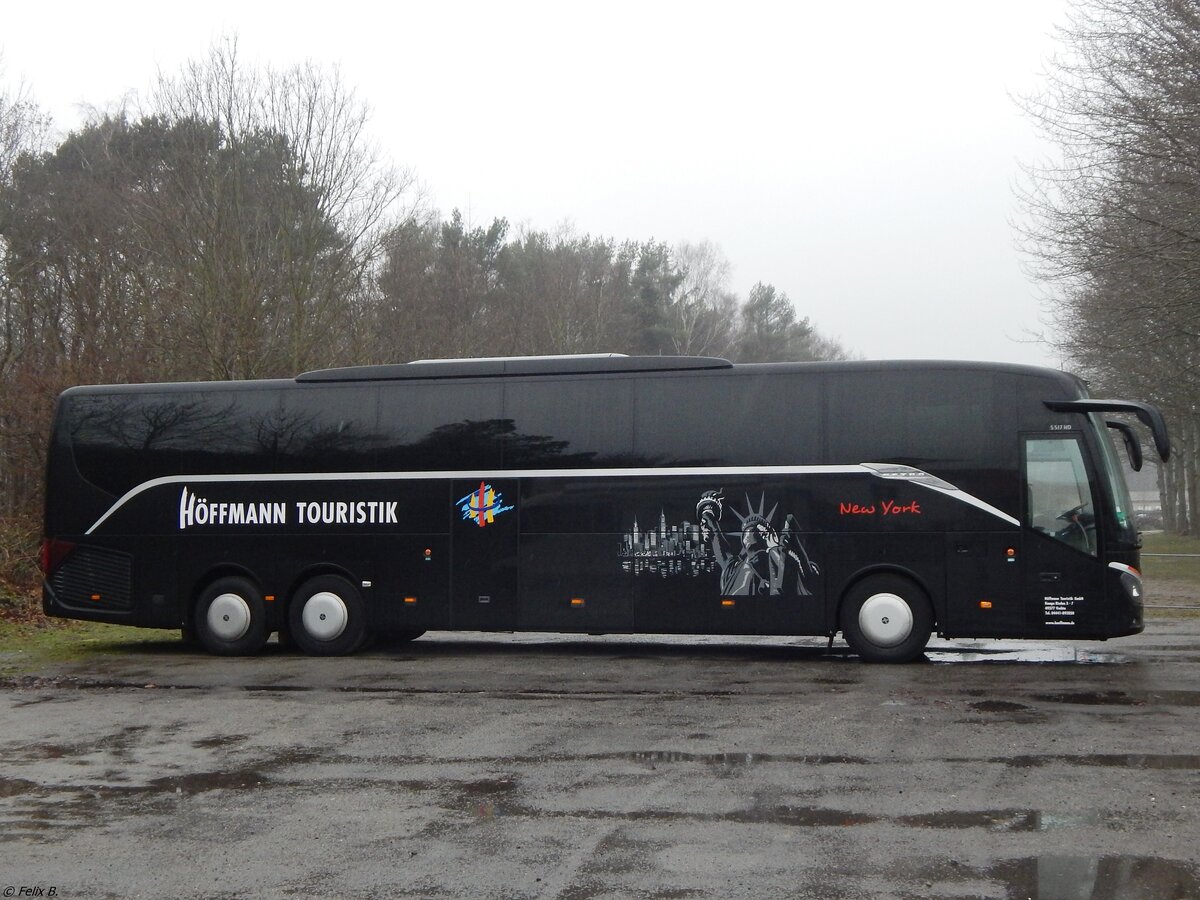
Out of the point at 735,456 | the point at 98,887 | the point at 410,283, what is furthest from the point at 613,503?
the point at 410,283

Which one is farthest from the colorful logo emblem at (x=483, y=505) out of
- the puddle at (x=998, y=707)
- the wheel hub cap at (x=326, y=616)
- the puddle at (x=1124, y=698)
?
the puddle at (x=1124, y=698)

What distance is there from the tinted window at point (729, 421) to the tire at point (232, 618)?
5290 mm

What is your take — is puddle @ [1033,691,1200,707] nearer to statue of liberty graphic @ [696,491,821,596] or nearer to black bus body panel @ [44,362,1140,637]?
black bus body panel @ [44,362,1140,637]

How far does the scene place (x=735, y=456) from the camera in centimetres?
1467

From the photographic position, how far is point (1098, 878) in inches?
240

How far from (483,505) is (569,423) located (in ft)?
4.74

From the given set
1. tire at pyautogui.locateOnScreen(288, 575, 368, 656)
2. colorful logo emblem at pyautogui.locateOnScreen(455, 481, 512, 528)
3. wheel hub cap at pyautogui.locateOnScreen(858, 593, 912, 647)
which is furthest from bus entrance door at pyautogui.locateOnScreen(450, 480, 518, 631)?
wheel hub cap at pyautogui.locateOnScreen(858, 593, 912, 647)

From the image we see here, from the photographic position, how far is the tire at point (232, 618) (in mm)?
15969

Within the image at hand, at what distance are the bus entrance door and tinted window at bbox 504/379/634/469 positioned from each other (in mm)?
518

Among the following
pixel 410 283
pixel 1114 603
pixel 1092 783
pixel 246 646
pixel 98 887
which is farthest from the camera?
pixel 410 283

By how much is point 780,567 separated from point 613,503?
209 cm

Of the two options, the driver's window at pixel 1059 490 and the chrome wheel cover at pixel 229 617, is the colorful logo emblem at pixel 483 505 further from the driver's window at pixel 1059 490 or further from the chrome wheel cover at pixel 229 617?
the driver's window at pixel 1059 490

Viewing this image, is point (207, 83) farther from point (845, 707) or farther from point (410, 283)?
point (845, 707)

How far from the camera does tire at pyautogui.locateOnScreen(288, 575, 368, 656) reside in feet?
51.6
